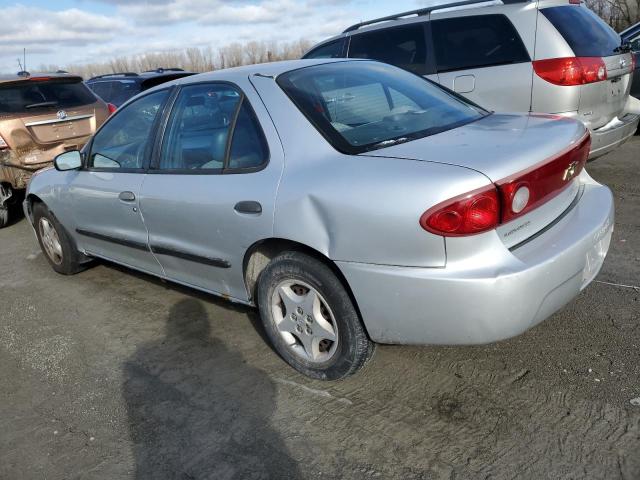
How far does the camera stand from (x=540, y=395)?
2639 mm

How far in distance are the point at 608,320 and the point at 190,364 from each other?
2.40 m

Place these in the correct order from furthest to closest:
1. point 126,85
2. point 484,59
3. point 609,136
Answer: point 126,85, point 484,59, point 609,136

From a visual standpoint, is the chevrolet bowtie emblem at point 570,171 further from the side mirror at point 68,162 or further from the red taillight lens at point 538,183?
the side mirror at point 68,162

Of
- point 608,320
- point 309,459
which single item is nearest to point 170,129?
point 309,459

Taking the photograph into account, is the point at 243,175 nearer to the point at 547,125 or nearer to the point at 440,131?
the point at 440,131

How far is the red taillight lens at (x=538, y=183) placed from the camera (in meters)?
2.30

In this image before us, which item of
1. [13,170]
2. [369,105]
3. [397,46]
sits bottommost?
[13,170]

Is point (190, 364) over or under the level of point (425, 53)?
under

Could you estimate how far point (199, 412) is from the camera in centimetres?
285

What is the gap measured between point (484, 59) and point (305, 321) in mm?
3852

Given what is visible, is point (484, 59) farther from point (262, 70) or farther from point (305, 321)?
point (305, 321)

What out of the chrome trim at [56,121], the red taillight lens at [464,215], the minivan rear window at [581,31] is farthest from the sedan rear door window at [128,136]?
the minivan rear window at [581,31]

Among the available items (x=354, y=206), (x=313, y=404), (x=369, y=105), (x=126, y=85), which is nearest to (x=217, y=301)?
(x=313, y=404)

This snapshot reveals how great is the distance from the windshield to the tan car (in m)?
4.66
